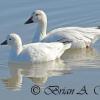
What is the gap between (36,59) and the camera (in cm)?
1432

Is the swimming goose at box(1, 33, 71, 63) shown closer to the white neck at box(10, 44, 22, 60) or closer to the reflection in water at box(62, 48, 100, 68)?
the white neck at box(10, 44, 22, 60)

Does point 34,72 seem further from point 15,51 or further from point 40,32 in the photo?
point 40,32

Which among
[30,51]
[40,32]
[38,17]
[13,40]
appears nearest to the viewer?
[30,51]

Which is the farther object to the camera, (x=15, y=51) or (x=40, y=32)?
(x=40, y=32)

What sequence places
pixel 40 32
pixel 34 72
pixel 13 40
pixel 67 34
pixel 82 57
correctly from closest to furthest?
1. pixel 34 72
2. pixel 13 40
3. pixel 82 57
4. pixel 67 34
5. pixel 40 32

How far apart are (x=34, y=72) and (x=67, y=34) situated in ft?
7.81

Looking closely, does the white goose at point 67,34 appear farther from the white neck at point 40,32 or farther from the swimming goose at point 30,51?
the swimming goose at point 30,51

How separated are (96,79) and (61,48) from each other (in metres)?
2.22

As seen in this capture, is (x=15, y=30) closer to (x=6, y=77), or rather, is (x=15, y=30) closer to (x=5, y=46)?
(x=5, y=46)

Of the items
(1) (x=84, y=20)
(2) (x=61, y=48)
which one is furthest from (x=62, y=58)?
(1) (x=84, y=20)

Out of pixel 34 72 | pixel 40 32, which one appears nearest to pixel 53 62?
pixel 34 72

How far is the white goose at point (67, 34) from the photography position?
51.5 feet

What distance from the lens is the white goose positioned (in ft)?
51.5

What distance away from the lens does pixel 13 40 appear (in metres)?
14.5
